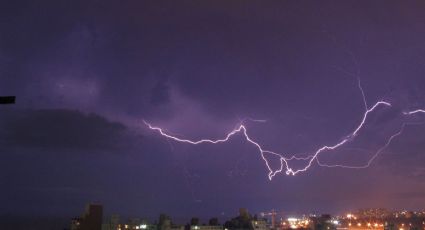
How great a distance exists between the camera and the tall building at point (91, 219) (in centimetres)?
5534

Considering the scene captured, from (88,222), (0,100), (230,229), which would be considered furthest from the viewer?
(230,229)

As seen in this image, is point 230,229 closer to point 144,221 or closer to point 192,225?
point 192,225

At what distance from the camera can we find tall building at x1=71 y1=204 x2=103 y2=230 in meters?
55.3

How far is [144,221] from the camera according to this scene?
224 ft

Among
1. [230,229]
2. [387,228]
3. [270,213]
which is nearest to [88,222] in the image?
[230,229]

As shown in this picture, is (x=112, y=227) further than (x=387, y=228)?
No

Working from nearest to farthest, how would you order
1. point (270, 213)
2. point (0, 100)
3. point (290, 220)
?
point (0, 100) < point (270, 213) < point (290, 220)

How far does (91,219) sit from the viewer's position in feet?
183

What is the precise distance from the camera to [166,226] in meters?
63.9

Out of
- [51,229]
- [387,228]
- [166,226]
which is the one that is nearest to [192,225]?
[166,226]

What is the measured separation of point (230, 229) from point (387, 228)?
2804cm

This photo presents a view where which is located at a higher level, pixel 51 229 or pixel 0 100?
pixel 0 100

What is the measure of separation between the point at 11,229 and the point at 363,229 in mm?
120187

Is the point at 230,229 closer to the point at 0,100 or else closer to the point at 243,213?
the point at 243,213
